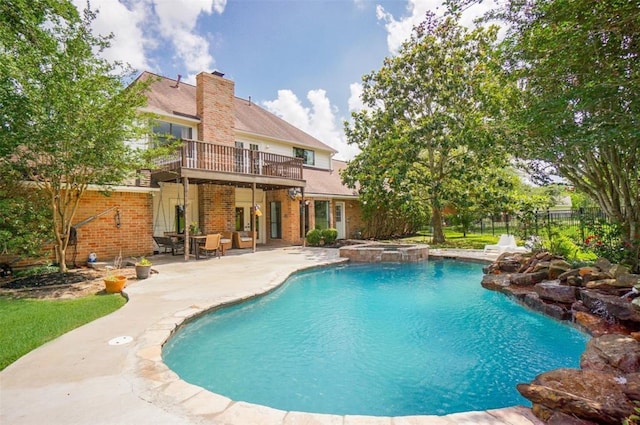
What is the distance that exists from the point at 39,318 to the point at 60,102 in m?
4.96

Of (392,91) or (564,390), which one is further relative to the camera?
(392,91)

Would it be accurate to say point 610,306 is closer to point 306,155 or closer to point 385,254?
point 385,254

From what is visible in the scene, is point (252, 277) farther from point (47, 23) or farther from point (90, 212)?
point (47, 23)

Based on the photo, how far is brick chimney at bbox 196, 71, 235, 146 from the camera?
1534 cm

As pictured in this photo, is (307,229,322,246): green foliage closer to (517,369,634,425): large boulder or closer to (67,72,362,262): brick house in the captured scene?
(67,72,362,262): brick house

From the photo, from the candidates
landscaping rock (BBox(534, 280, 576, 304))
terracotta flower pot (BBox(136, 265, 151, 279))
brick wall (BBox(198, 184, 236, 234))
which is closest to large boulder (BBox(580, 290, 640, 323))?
landscaping rock (BBox(534, 280, 576, 304))

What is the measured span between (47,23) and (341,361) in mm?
10622

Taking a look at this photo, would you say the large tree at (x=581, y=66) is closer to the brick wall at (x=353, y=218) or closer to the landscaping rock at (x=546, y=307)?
the landscaping rock at (x=546, y=307)

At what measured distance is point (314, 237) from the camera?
1725cm

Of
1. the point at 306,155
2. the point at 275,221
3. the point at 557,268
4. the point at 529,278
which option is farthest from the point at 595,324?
the point at 306,155

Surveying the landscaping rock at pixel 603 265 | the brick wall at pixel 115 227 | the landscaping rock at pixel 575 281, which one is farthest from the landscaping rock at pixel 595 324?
the brick wall at pixel 115 227

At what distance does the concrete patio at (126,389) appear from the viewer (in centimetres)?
275

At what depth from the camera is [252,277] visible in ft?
29.6

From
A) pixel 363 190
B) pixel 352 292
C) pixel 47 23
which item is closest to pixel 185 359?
pixel 352 292
